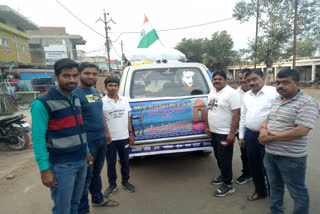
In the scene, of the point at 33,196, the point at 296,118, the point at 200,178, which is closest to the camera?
the point at 296,118

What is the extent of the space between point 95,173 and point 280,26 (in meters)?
17.3

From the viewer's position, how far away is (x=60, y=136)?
1.77 m

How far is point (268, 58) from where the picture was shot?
48.3 feet

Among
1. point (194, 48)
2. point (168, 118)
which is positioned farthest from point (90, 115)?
point (194, 48)

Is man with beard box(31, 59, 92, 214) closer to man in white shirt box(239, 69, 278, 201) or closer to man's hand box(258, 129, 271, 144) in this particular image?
man's hand box(258, 129, 271, 144)

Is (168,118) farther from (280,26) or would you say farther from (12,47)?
(12,47)

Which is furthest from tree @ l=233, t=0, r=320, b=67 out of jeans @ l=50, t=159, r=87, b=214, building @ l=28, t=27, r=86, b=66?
building @ l=28, t=27, r=86, b=66

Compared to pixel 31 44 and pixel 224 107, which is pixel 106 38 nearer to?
pixel 31 44

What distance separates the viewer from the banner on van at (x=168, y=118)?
2.95m

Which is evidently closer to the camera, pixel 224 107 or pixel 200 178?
pixel 224 107

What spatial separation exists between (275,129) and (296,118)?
0.71 feet

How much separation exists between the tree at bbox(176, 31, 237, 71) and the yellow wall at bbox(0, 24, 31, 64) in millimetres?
19357

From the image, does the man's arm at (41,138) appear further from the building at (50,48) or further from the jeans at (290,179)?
the building at (50,48)

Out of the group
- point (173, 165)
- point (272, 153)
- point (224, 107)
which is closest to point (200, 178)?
point (173, 165)
